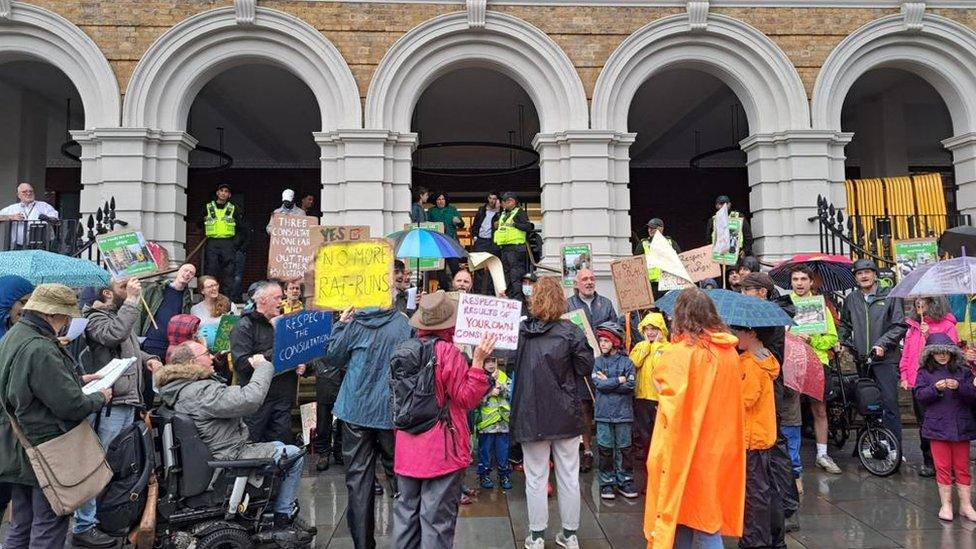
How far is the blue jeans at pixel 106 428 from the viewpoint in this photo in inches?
188

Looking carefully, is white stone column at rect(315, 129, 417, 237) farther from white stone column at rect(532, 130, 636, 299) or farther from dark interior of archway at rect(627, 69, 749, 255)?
dark interior of archway at rect(627, 69, 749, 255)

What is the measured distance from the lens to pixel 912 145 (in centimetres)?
1819

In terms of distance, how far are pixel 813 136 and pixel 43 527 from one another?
12.2 meters

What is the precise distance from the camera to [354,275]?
4.91 metres

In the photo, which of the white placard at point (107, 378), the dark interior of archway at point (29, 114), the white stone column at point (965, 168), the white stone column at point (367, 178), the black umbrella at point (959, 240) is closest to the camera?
the white placard at point (107, 378)

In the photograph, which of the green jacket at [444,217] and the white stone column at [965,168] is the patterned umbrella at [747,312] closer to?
the green jacket at [444,217]

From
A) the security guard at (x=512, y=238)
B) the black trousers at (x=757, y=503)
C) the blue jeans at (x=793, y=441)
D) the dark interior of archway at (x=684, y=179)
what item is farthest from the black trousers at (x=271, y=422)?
the dark interior of archway at (x=684, y=179)

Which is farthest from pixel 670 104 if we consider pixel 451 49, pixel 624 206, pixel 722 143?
pixel 451 49

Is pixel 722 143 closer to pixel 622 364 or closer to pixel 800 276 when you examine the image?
pixel 800 276

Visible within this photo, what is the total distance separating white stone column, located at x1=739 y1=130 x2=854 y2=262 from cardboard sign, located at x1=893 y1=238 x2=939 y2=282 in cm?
267

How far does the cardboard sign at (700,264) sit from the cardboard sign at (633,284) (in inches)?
40.7

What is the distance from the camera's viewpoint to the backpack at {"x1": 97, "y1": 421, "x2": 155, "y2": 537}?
438 centimetres

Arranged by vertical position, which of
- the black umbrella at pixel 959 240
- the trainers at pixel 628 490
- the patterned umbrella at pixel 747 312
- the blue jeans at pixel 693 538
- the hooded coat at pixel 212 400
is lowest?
the trainers at pixel 628 490

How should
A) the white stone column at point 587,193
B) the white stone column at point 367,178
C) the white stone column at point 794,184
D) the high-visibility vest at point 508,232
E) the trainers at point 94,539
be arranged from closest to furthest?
the trainers at point 94,539 → the high-visibility vest at point 508,232 → the white stone column at point 367,178 → the white stone column at point 587,193 → the white stone column at point 794,184
